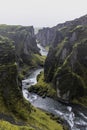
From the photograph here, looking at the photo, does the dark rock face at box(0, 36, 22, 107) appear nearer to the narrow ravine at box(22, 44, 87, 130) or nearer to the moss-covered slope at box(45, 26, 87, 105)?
the narrow ravine at box(22, 44, 87, 130)

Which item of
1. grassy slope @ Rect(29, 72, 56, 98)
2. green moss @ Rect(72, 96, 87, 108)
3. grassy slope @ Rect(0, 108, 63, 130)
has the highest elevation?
grassy slope @ Rect(0, 108, 63, 130)

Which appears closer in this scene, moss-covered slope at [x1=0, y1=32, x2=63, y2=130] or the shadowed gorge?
moss-covered slope at [x1=0, y1=32, x2=63, y2=130]

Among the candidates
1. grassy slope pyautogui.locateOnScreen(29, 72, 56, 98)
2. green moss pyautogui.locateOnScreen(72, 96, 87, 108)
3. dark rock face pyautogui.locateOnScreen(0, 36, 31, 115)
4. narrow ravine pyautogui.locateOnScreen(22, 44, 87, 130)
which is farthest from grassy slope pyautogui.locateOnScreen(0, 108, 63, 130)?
grassy slope pyautogui.locateOnScreen(29, 72, 56, 98)

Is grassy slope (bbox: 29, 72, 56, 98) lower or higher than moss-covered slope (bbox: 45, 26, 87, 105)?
lower

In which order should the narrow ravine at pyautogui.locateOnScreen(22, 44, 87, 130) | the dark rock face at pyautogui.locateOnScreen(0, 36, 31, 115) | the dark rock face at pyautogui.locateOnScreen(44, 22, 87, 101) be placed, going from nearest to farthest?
the dark rock face at pyautogui.locateOnScreen(0, 36, 31, 115) → the narrow ravine at pyautogui.locateOnScreen(22, 44, 87, 130) → the dark rock face at pyautogui.locateOnScreen(44, 22, 87, 101)

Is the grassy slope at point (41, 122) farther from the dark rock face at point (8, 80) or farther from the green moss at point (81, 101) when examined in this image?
the green moss at point (81, 101)

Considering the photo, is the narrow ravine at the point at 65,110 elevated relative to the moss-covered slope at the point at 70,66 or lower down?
lower down

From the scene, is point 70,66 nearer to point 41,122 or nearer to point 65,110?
point 65,110

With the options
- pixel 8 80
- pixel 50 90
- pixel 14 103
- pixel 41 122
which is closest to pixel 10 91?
pixel 8 80

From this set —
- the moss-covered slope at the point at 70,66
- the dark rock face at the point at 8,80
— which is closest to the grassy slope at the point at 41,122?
the dark rock face at the point at 8,80
